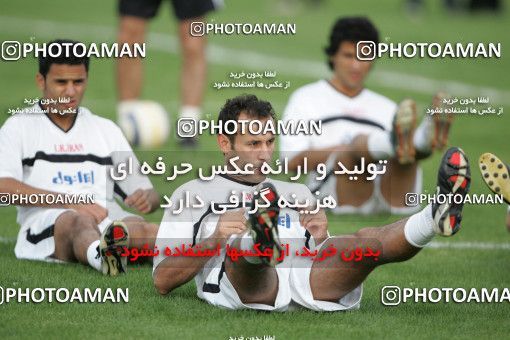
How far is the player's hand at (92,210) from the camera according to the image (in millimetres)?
7355

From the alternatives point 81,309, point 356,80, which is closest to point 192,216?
point 81,309

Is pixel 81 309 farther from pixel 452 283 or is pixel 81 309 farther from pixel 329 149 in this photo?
pixel 329 149

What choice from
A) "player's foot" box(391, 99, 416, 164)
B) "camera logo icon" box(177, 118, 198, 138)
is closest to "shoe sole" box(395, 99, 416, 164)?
"player's foot" box(391, 99, 416, 164)

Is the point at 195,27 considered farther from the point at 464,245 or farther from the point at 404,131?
the point at 464,245

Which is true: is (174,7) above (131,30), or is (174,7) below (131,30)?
above

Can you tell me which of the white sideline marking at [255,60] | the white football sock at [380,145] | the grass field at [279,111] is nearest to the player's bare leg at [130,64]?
the grass field at [279,111]

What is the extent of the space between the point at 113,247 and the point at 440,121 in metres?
2.95

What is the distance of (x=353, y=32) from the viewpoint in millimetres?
9797

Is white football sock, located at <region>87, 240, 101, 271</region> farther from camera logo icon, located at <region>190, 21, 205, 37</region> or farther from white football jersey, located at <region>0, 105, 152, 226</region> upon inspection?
camera logo icon, located at <region>190, 21, 205, 37</region>

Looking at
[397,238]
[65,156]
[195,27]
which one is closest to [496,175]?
[397,238]

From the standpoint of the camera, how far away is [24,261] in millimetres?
7277

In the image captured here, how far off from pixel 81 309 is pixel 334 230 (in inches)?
116

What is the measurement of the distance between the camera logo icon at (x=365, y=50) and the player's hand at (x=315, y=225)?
12.1 feet

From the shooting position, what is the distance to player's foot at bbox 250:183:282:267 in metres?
5.39
